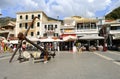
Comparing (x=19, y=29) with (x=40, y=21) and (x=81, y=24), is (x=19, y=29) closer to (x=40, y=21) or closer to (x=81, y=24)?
(x=40, y=21)

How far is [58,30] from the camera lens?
245ft

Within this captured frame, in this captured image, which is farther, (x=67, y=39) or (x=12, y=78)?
(x=67, y=39)

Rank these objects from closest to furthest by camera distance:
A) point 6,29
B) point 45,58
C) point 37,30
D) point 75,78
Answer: point 75,78 < point 45,58 < point 37,30 < point 6,29

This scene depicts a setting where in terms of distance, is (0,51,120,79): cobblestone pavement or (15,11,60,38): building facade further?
(15,11,60,38): building facade

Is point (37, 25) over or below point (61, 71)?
over

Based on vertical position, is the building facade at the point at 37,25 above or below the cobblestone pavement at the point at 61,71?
Result: above

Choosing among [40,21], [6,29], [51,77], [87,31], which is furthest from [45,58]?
[6,29]

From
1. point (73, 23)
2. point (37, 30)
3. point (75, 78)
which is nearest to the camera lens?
point (75, 78)

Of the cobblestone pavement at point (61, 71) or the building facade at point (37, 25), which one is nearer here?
the cobblestone pavement at point (61, 71)

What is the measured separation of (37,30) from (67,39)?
28353mm

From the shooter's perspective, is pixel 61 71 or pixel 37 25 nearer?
pixel 61 71

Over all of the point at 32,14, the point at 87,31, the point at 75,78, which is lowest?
the point at 75,78

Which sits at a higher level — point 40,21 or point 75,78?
point 40,21

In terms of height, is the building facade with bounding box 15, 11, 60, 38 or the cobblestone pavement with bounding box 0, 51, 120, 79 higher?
the building facade with bounding box 15, 11, 60, 38
